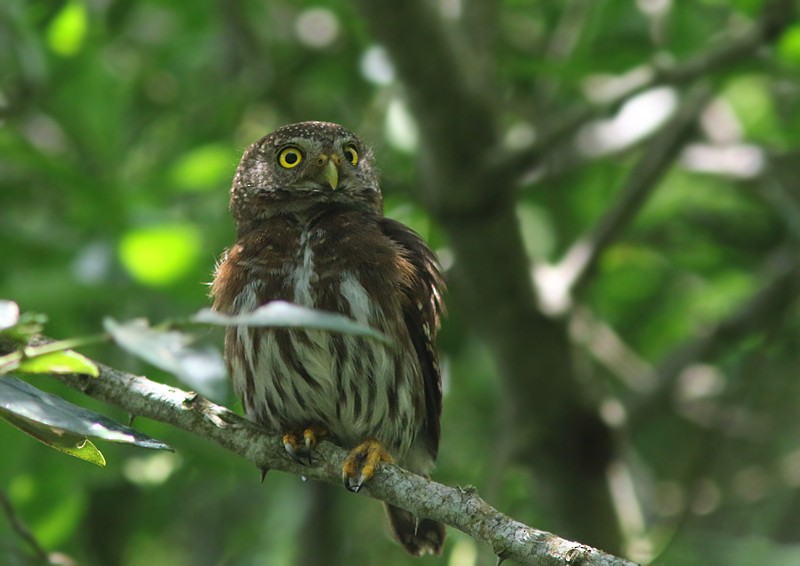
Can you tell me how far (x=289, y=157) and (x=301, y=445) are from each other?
5.29 ft

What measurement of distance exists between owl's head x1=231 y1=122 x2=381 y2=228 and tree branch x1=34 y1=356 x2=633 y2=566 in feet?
4.56

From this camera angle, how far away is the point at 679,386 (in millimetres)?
6211

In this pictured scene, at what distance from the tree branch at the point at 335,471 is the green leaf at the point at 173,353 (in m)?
0.80

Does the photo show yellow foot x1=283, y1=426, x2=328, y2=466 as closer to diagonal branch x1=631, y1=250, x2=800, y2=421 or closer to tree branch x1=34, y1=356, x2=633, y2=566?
tree branch x1=34, y1=356, x2=633, y2=566

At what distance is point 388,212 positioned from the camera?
6.09 m

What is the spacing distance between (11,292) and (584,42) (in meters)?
2.91

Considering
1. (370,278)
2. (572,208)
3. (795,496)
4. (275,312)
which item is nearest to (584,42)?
(572,208)

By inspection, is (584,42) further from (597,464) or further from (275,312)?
(275,312)

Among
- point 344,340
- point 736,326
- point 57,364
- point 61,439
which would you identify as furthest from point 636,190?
point 57,364

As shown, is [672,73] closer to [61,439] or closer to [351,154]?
[351,154]

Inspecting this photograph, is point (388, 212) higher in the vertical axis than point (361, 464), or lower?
higher

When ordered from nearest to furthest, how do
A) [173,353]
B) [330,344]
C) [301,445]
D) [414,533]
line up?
[173,353] < [301,445] < [330,344] < [414,533]

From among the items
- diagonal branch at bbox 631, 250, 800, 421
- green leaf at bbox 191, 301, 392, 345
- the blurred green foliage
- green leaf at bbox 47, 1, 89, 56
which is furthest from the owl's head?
green leaf at bbox 191, 301, 392, 345

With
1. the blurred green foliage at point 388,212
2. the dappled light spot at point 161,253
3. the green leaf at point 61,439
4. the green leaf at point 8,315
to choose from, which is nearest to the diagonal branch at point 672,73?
the blurred green foliage at point 388,212
